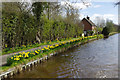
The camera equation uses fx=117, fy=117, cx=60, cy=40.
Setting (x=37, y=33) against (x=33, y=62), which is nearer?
(x=33, y=62)

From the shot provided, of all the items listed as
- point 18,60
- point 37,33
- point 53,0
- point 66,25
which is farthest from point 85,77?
point 66,25

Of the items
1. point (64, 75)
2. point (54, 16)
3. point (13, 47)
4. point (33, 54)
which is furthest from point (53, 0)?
point (64, 75)

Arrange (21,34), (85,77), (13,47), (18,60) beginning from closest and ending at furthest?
(85,77), (18,60), (13,47), (21,34)

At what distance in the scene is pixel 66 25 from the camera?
2469cm

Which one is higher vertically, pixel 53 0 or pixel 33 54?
pixel 53 0

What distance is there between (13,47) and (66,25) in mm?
14635

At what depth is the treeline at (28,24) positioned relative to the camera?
36.3ft

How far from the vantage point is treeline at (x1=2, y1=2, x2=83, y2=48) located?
36.3 feet

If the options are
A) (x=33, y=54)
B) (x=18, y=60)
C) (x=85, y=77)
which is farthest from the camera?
(x=33, y=54)

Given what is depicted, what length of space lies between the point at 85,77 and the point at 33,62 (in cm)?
391

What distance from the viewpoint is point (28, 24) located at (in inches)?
543

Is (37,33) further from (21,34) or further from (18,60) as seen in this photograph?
(18,60)

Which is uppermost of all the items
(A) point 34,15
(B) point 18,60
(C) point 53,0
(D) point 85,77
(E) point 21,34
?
(C) point 53,0

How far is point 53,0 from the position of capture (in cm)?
1806
